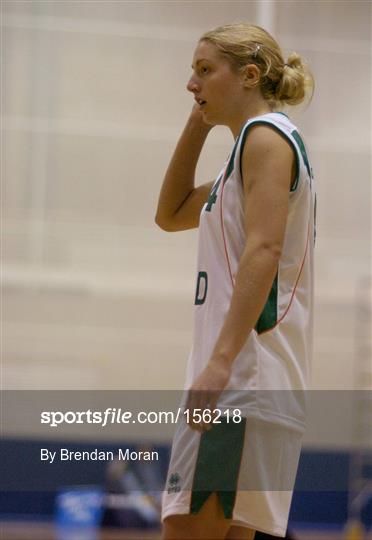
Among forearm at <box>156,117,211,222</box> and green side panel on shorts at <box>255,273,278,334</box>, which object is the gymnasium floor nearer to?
forearm at <box>156,117,211,222</box>

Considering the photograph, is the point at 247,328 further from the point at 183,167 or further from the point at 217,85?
the point at 183,167

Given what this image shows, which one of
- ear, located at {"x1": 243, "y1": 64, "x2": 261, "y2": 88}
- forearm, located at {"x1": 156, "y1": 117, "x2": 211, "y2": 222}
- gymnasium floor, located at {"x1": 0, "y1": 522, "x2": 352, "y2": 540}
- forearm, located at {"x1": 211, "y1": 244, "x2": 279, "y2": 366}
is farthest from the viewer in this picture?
gymnasium floor, located at {"x1": 0, "y1": 522, "x2": 352, "y2": 540}

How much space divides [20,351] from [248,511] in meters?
2.03

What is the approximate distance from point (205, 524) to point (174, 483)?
7 centimetres

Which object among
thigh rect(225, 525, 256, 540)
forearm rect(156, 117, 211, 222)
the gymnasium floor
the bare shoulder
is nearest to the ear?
the bare shoulder

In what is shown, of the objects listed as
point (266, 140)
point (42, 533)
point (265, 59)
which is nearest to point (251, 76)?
point (265, 59)

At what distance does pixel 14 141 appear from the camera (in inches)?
129

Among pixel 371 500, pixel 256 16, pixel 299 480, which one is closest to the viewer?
pixel 299 480

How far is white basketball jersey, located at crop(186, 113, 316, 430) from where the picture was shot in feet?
4.23

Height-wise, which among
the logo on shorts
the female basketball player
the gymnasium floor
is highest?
the female basketball player

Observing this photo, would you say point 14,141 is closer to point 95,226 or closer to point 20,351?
point 95,226

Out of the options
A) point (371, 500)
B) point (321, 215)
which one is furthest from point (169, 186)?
point (371, 500)

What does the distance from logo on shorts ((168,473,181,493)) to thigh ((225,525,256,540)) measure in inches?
3.5

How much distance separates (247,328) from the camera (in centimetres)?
123
